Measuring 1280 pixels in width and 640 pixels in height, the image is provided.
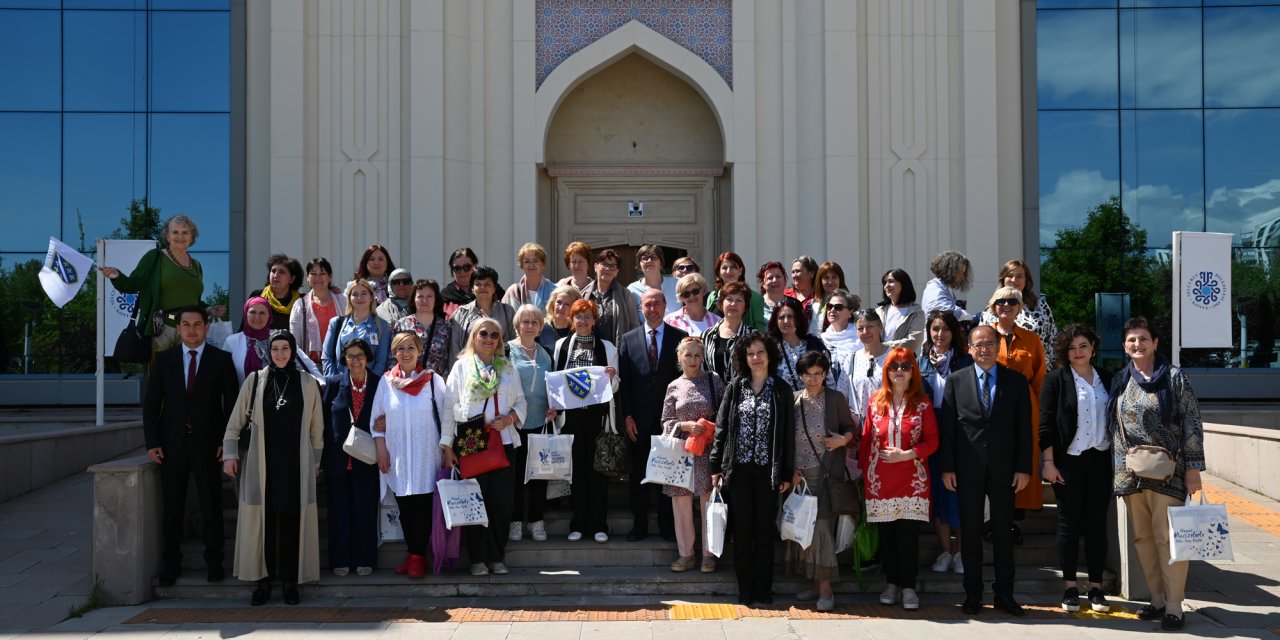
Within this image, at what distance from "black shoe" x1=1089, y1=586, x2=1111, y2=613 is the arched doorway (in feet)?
25.6

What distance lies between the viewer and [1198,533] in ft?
21.4

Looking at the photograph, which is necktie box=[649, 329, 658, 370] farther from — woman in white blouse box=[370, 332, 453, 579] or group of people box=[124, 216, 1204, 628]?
woman in white blouse box=[370, 332, 453, 579]

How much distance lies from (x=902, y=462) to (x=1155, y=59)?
10.4 meters

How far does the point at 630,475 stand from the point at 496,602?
130cm

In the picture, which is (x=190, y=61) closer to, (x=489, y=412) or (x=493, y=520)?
(x=489, y=412)

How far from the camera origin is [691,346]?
741 cm

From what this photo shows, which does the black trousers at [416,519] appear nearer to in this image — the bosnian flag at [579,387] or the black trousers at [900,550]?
the bosnian flag at [579,387]

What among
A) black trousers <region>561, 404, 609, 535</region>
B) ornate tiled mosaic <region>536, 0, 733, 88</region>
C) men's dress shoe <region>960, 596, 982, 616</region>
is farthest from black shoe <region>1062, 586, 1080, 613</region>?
ornate tiled mosaic <region>536, 0, 733, 88</region>

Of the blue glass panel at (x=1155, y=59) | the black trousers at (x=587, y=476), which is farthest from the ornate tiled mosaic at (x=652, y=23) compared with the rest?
the black trousers at (x=587, y=476)

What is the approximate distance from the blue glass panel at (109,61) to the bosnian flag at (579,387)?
10099 mm

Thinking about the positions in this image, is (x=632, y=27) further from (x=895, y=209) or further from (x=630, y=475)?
(x=630, y=475)

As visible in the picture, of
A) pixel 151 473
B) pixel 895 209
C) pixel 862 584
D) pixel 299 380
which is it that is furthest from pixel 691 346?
pixel 895 209

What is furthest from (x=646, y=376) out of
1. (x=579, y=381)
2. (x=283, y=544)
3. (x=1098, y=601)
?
(x=1098, y=601)

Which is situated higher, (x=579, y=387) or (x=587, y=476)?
(x=579, y=387)
